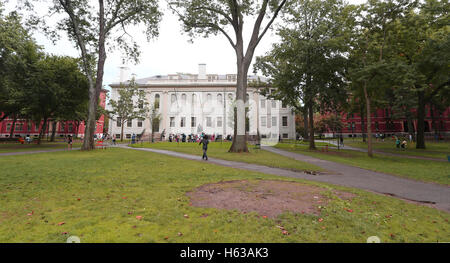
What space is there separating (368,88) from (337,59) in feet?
15.4

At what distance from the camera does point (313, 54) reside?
66.4 feet

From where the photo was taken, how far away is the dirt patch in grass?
423 cm

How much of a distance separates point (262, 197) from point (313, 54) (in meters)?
19.3

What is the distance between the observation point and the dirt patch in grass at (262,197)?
166 inches

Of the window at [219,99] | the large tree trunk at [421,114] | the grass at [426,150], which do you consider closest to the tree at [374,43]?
the grass at [426,150]

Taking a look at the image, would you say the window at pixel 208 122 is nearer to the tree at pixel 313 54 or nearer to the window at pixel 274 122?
the window at pixel 274 122

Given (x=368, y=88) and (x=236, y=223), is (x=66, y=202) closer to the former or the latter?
(x=236, y=223)

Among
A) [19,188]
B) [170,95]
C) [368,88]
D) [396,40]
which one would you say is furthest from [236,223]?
[170,95]

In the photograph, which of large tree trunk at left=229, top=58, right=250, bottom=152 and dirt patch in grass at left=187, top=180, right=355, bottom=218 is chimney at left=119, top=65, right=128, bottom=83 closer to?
large tree trunk at left=229, top=58, right=250, bottom=152

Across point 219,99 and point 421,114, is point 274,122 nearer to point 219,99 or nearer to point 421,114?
point 219,99

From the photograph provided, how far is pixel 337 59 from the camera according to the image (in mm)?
19891

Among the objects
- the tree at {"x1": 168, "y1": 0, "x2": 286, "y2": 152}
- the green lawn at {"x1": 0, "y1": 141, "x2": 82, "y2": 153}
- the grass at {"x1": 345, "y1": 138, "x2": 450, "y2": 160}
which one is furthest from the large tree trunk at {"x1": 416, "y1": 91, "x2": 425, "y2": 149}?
the green lawn at {"x1": 0, "y1": 141, "x2": 82, "y2": 153}

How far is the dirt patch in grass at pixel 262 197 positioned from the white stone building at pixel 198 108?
160ft

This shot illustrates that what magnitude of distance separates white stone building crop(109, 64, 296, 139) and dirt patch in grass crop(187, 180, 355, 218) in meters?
48.6
